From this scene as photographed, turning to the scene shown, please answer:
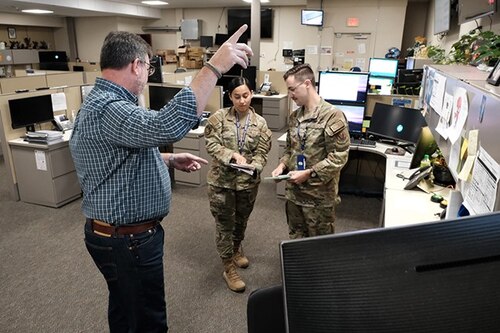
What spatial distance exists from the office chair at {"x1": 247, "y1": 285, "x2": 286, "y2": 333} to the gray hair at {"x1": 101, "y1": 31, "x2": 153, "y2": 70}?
3.02 ft

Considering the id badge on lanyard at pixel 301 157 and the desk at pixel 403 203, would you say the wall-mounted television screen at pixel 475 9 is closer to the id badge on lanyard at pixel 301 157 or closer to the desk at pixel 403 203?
the desk at pixel 403 203

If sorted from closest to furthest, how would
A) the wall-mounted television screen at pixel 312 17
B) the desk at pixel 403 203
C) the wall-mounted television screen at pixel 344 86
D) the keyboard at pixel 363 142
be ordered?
the desk at pixel 403 203
the keyboard at pixel 363 142
the wall-mounted television screen at pixel 344 86
the wall-mounted television screen at pixel 312 17

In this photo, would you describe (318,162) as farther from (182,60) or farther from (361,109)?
(182,60)

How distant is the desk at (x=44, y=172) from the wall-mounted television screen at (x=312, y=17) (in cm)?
587

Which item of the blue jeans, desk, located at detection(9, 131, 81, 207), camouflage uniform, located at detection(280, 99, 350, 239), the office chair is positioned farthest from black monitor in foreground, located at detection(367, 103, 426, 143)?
desk, located at detection(9, 131, 81, 207)

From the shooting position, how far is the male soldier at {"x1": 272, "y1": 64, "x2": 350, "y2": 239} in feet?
6.68

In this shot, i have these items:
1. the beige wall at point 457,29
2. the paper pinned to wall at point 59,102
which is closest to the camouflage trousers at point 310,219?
the beige wall at point 457,29

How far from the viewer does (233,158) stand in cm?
223

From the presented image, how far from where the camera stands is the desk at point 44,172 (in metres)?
3.49

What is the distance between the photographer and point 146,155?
1360mm

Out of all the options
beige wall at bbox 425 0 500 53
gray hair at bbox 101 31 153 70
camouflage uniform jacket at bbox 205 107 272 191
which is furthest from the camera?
beige wall at bbox 425 0 500 53

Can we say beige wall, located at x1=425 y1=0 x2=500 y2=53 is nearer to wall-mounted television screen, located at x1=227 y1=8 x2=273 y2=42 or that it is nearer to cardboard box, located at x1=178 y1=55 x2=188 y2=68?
wall-mounted television screen, located at x1=227 y1=8 x2=273 y2=42

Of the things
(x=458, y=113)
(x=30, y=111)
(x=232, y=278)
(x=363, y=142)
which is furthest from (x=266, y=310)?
(x=30, y=111)

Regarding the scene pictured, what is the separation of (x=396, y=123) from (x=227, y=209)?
1.89m
